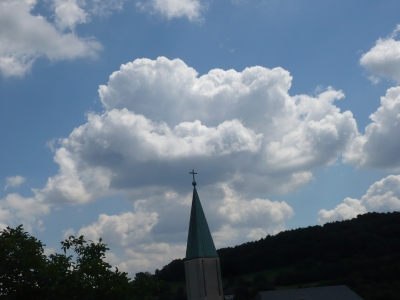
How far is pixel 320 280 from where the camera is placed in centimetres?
10962

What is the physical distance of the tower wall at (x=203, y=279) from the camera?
55281 mm

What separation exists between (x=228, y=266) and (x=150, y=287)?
87830mm

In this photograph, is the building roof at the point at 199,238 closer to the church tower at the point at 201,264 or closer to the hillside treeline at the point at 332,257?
the church tower at the point at 201,264

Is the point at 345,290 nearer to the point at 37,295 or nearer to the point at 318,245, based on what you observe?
the point at 318,245

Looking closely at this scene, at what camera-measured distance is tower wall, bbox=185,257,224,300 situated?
181 feet

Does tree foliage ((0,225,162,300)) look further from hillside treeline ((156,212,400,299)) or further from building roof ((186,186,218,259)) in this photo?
hillside treeline ((156,212,400,299))

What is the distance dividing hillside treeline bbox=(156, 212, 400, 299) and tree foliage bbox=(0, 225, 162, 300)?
231 ft

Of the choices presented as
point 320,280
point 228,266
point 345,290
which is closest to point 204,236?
point 345,290

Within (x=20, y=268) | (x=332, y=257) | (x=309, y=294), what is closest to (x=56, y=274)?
(x=20, y=268)

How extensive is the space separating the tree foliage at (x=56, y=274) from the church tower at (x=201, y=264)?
16.3m

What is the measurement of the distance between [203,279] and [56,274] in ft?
73.5

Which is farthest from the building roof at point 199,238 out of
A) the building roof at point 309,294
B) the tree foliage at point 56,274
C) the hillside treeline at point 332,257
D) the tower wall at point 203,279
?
the hillside treeline at point 332,257

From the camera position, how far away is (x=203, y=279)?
55.2 m

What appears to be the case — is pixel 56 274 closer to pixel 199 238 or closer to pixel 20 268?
pixel 20 268
